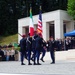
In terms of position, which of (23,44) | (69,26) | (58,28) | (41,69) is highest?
(69,26)

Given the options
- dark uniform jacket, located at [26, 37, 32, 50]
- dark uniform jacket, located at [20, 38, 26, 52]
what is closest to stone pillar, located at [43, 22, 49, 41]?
dark uniform jacket, located at [20, 38, 26, 52]

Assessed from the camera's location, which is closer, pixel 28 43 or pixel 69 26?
pixel 28 43

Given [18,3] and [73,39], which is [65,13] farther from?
[18,3]

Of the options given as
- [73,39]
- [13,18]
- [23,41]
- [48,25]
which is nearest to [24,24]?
[48,25]

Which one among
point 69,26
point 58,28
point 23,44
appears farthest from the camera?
point 69,26

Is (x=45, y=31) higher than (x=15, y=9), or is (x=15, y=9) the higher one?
(x=15, y=9)

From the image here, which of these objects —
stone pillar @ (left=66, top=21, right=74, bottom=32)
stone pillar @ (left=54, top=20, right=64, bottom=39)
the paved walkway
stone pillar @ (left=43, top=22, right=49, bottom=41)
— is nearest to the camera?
the paved walkway

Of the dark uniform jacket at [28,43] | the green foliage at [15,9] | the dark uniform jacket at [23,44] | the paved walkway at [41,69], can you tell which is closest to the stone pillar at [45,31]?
the green foliage at [15,9]

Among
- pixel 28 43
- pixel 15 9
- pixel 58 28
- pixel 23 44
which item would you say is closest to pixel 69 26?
pixel 58 28

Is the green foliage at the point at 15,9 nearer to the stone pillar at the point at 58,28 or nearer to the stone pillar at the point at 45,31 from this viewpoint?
the stone pillar at the point at 45,31

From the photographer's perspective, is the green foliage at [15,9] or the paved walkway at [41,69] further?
the green foliage at [15,9]

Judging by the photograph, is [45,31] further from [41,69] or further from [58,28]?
[41,69]

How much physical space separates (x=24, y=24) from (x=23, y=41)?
27.6m

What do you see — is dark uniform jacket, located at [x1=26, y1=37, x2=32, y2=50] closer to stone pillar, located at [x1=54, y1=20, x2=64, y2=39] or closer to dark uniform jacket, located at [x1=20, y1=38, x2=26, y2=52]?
dark uniform jacket, located at [x1=20, y1=38, x2=26, y2=52]
